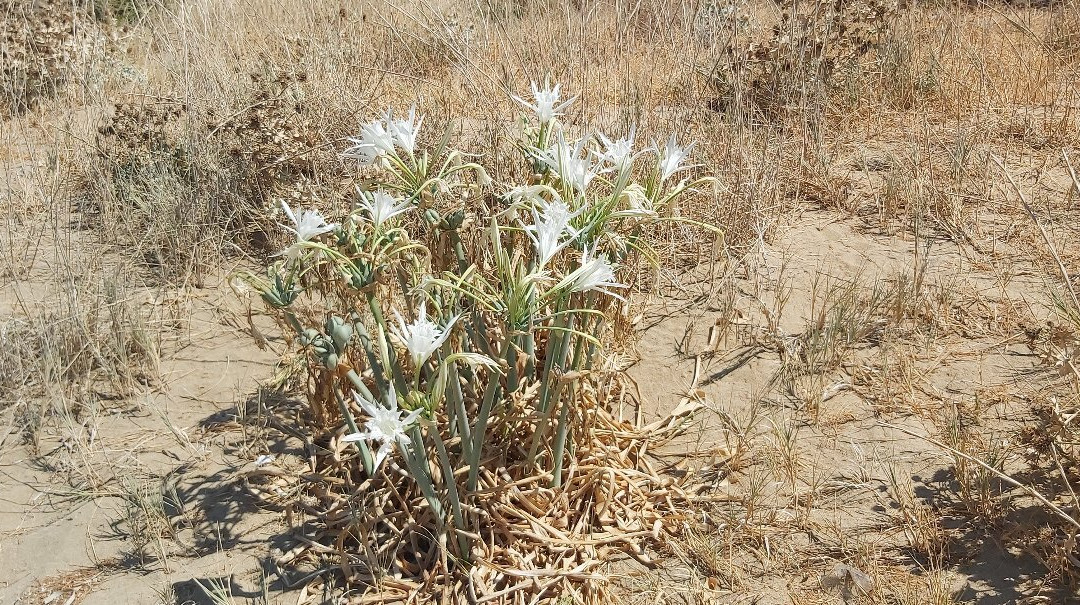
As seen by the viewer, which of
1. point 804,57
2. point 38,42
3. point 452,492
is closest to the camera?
point 452,492

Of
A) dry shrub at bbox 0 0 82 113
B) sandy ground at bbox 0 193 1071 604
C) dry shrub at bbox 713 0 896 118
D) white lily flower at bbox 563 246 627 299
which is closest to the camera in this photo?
white lily flower at bbox 563 246 627 299

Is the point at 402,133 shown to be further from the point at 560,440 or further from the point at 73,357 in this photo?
the point at 73,357

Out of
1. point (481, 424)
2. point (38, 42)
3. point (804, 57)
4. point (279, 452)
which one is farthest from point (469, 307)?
point (38, 42)

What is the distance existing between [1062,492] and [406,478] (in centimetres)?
164

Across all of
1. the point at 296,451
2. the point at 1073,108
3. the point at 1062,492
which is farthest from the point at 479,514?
the point at 1073,108

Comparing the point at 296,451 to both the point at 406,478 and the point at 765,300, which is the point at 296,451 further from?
the point at 765,300

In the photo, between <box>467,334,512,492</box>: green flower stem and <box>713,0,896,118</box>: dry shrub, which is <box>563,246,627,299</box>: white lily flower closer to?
<box>467,334,512,492</box>: green flower stem

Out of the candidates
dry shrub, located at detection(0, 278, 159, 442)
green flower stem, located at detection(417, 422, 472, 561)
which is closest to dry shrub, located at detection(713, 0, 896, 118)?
green flower stem, located at detection(417, 422, 472, 561)

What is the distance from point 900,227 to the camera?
3264 mm

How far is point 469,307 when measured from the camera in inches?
77.0

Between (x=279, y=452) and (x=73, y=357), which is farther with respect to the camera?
(x=73, y=357)

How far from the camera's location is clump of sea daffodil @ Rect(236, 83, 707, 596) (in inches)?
58.4

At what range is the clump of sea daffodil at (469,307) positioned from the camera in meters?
1.48

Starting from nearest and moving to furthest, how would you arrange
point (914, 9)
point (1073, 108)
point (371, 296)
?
1. point (371, 296)
2. point (1073, 108)
3. point (914, 9)
